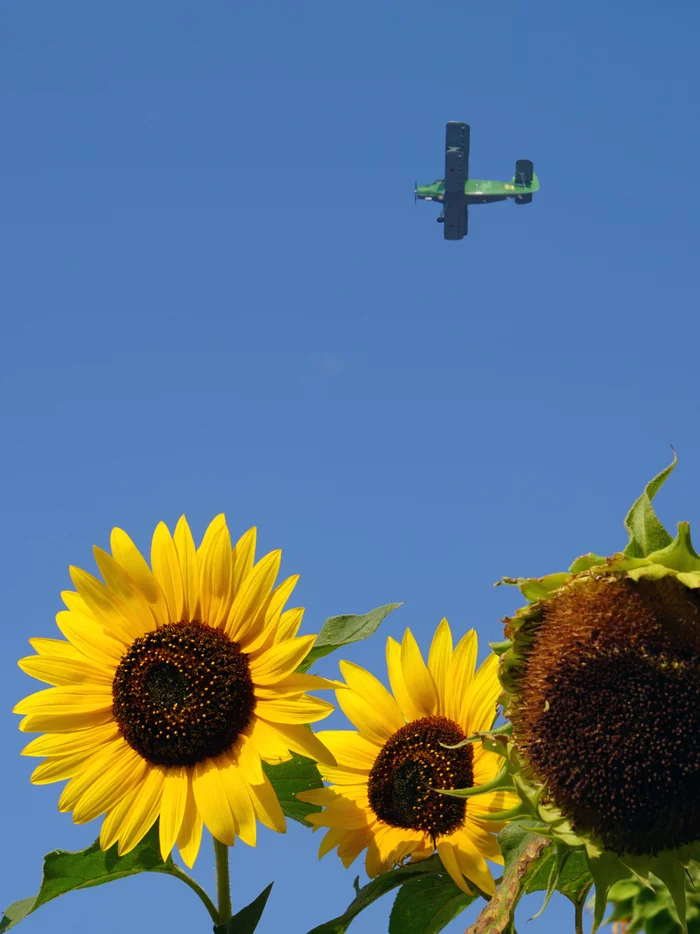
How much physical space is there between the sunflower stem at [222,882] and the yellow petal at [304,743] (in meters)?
A: 0.30

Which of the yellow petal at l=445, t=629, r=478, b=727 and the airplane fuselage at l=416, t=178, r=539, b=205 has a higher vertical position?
the airplane fuselage at l=416, t=178, r=539, b=205

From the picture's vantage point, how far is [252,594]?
9.00ft

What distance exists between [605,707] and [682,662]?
158 millimetres

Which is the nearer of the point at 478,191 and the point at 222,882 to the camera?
the point at 222,882

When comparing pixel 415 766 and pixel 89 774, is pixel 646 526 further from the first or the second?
pixel 89 774

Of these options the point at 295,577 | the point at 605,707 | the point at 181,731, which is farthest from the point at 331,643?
the point at 605,707

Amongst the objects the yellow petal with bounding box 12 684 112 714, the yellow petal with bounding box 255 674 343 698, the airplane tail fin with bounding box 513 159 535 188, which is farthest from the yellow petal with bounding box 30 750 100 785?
the airplane tail fin with bounding box 513 159 535 188

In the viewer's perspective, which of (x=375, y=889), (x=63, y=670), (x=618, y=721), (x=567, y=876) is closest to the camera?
(x=618, y=721)

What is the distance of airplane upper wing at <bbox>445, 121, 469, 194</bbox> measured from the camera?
6950cm

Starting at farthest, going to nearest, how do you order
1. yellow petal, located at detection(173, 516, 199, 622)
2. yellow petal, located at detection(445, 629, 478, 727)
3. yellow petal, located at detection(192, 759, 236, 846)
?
1. yellow petal, located at detection(445, 629, 478, 727)
2. yellow petal, located at detection(173, 516, 199, 622)
3. yellow petal, located at detection(192, 759, 236, 846)

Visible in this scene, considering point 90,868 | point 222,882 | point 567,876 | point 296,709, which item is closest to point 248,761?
point 296,709

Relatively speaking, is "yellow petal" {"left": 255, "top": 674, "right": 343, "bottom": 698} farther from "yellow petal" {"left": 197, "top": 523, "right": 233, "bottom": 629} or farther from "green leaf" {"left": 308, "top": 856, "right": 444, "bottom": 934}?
"green leaf" {"left": 308, "top": 856, "right": 444, "bottom": 934}

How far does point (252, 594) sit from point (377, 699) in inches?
21.3

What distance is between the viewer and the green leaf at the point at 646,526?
87.2 inches
